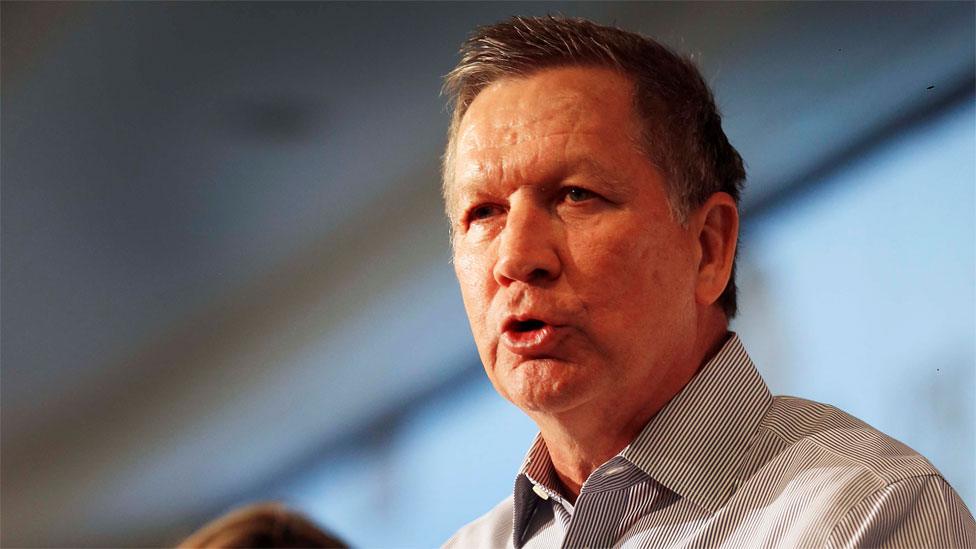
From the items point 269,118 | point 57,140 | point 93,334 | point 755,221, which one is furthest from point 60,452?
point 755,221

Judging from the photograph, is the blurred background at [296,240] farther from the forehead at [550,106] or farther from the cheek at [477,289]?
the cheek at [477,289]

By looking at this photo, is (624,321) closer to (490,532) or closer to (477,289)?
(477,289)

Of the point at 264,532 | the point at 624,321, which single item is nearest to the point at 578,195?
the point at 624,321

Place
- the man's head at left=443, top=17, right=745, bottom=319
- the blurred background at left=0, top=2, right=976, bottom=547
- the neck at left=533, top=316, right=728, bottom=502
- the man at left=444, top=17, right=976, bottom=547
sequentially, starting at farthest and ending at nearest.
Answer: the blurred background at left=0, top=2, right=976, bottom=547 < the man's head at left=443, top=17, right=745, bottom=319 < the neck at left=533, top=316, right=728, bottom=502 < the man at left=444, top=17, right=976, bottom=547

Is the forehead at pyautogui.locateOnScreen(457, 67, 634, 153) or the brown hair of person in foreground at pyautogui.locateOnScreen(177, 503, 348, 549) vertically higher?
the forehead at pyautogui.locateOnScreen(457, 67, 634, 153)

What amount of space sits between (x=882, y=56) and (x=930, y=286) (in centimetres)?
47

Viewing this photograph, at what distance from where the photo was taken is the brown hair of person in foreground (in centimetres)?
79

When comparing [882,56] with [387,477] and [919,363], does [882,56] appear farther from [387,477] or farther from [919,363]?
[387,477]

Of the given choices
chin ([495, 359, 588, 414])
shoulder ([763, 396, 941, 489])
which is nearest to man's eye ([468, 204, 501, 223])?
chin ([495, 359, 588, 414])

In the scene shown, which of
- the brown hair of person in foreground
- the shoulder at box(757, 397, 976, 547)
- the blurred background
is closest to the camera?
the brown hair of person in foreground

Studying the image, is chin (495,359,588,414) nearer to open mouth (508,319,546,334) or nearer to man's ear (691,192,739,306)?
open mouth (508,319,546,334)

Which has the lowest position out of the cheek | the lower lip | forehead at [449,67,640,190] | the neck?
the neck

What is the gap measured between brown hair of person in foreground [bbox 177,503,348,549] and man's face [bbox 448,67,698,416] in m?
0.57

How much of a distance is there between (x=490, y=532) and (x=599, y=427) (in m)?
0.31
